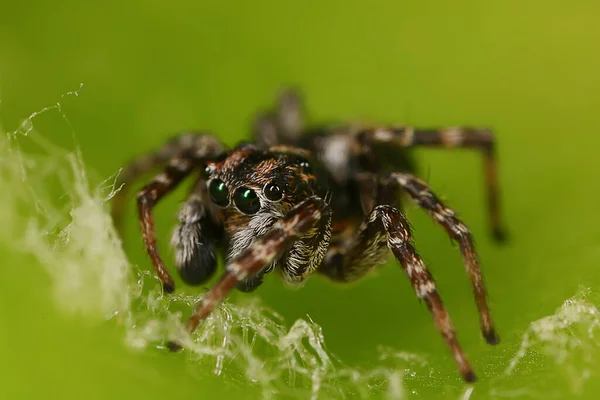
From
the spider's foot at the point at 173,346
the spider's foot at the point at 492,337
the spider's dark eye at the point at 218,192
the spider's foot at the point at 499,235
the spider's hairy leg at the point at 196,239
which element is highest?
the spider's dark eye at the point at 218,192

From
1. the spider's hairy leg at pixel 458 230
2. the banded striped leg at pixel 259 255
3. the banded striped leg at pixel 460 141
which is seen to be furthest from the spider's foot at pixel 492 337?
the banded striped leg at pixel 460 141

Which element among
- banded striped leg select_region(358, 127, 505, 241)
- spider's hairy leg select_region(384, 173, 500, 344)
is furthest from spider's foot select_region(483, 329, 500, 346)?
banded striped leg select_region(358, 127, 505, 241)

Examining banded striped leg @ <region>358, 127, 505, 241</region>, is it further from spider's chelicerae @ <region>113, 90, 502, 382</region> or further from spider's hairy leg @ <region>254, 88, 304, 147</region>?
spider's hairy leg @ <region>254, 88, 304, 147</region>

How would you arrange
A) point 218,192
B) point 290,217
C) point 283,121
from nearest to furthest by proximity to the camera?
1. point 290,217
2. point 218,192
3. point 283,121

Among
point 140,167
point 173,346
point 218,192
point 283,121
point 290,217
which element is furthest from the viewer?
point 283,121

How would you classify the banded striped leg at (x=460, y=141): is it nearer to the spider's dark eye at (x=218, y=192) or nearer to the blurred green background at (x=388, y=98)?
the blurred green background at (x=388, y=98)

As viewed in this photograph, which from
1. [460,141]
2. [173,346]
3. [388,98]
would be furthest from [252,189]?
[388,98]

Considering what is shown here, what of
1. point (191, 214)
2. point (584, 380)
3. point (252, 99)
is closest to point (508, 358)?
point (584, 380)

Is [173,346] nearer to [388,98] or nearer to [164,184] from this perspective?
[164,184]
